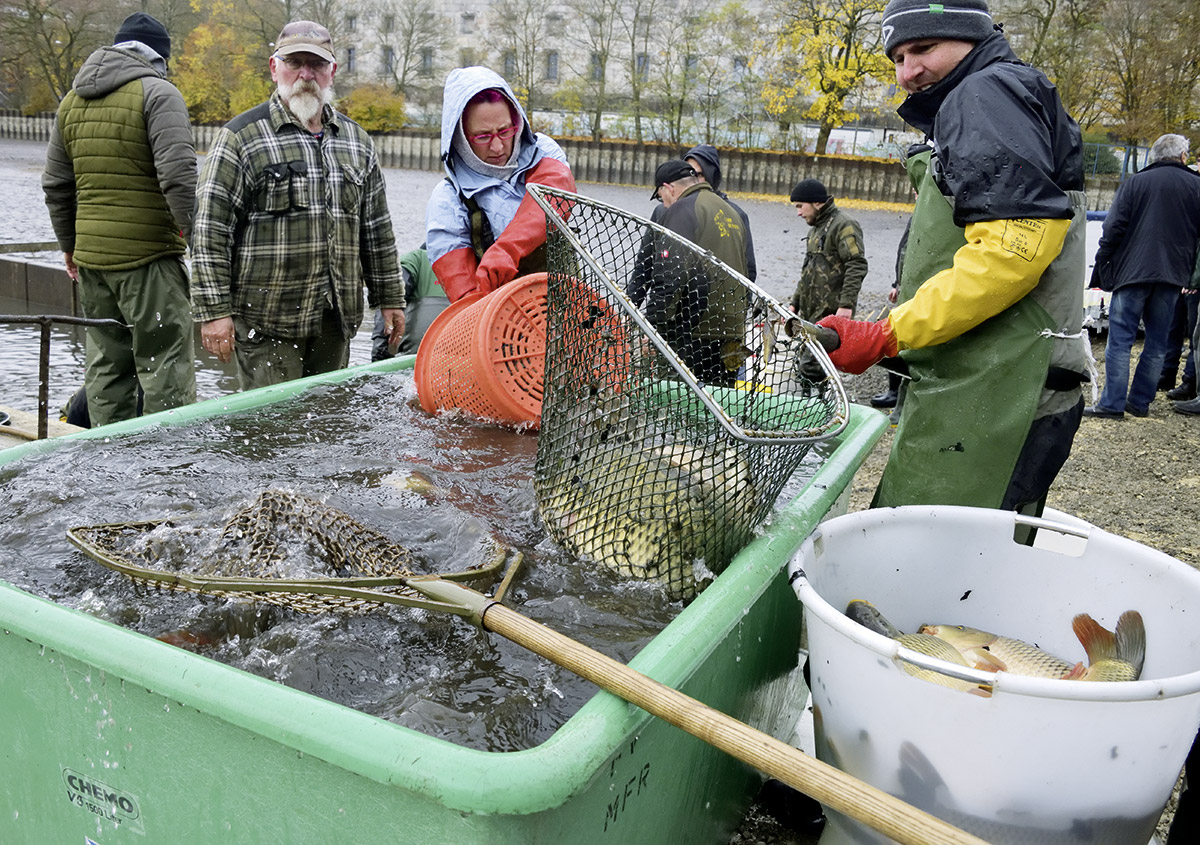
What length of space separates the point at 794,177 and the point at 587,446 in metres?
39.3

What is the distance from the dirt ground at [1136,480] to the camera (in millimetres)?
4902

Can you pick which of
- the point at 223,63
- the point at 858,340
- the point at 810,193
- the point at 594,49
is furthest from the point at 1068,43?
the point at 223,63

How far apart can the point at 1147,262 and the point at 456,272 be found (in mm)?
6162

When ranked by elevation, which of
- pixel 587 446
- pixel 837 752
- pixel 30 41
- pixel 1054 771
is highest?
pixel 30 41

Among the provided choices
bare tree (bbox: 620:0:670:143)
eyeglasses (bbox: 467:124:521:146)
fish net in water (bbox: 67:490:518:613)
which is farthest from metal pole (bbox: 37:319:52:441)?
bare tree (bbox: 620:0:670:143)

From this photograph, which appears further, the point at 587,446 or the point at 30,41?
the point at 30,41

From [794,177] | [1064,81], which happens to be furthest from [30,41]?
[1064,81]

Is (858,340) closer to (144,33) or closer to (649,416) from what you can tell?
(649,416)

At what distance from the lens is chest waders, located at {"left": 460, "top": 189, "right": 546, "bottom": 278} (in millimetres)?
3250

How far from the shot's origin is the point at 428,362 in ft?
9.98

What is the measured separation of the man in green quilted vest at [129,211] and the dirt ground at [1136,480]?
3901 mm

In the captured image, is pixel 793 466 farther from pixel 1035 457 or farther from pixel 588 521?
pixel 1035 457

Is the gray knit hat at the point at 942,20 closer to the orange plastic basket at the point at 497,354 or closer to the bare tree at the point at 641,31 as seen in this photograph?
the orange plastic basket at the point at 497,354

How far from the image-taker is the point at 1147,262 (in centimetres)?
705
